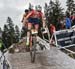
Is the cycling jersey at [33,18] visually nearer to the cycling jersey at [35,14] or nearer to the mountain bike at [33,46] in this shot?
the cycling jersey at [35,14]

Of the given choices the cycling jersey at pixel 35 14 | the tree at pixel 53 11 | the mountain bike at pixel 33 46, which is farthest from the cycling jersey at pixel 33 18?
the tree at pixel 53 11

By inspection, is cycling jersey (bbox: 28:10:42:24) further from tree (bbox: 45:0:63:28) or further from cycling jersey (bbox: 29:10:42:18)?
tree (bbox: 45:0:63:28)

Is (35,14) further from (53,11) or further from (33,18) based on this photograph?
(53,11)

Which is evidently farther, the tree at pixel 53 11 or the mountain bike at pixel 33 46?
the tree at pixel 53 11

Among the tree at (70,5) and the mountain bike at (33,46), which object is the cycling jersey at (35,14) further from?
the tree at (70,5)

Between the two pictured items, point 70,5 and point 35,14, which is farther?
point 70,5

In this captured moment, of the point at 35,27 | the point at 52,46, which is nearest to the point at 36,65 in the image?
the point at 35,27

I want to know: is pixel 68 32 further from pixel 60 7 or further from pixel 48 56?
pixel 60 7

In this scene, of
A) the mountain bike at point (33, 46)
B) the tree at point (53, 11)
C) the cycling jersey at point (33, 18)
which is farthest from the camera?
the tree at point (53, 11)

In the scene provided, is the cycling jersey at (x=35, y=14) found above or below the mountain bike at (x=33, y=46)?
above

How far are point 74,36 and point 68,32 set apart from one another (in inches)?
13.6

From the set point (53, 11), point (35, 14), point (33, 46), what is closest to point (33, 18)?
point (35, 14)

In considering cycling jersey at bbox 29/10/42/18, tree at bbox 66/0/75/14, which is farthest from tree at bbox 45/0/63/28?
cycling jersey at bbox 29/10/42/18

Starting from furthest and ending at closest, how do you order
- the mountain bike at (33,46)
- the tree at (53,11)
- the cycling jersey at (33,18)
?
the tree at (53,11), the cycling jersey at (33,18), the mountain bike at (33,46)
